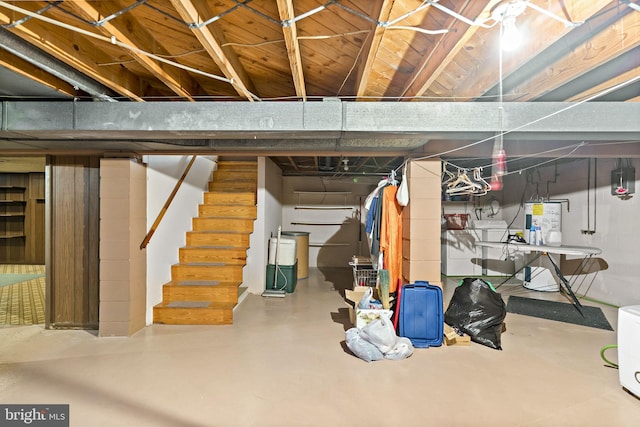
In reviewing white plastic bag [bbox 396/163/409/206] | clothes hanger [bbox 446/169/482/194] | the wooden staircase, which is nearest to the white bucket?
the wooden staircase

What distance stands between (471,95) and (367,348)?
83.4 inches

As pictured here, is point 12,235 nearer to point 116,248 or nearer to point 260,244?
point 116,248

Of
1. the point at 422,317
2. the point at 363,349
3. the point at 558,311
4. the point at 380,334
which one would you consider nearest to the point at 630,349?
the point at 422,317

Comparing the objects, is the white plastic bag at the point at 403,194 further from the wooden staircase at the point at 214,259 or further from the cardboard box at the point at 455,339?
the wooden staircase at the point at 214,259

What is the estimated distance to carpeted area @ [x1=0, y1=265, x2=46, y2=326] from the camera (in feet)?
11.8

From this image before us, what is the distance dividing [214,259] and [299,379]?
2.20 meters

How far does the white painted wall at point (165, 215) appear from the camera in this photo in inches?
137

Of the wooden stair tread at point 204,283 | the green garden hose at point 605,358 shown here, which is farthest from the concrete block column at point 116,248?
the green garden hose at point 605,358

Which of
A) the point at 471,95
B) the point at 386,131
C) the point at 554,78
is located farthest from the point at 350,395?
the point at 554,78

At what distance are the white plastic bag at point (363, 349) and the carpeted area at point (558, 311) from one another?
234cm

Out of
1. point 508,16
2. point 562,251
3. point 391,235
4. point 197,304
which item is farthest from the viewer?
point 562,251

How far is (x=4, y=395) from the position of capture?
2.09 m

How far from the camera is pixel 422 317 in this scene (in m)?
2.91

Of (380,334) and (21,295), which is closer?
(380,334)
